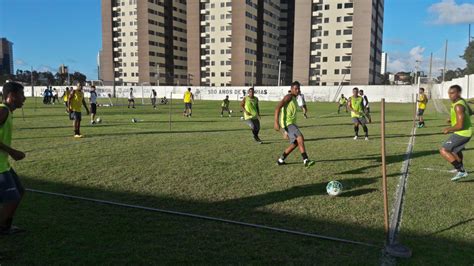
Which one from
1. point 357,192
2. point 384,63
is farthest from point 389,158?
point 384,63

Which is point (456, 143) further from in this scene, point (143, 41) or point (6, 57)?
point (6, 57)

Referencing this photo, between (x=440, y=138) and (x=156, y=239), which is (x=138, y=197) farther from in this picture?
(x=440, y=138)

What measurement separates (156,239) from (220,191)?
7.21 ft

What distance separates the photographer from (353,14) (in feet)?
246

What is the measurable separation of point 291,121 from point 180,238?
4825 mm

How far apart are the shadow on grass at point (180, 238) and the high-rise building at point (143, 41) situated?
284 ft

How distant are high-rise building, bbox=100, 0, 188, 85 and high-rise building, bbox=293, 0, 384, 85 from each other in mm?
33688

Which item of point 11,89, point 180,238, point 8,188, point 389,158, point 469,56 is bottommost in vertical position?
point 180,238

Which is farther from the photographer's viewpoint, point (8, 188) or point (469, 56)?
point (469, 56)

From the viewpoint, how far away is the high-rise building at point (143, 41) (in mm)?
90812

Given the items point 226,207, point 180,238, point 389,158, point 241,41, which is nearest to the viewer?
point 180,238

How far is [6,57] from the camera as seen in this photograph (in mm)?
89312

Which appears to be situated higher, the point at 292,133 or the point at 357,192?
the point at 292,133

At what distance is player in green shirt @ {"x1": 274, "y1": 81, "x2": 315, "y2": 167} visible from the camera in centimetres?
820
